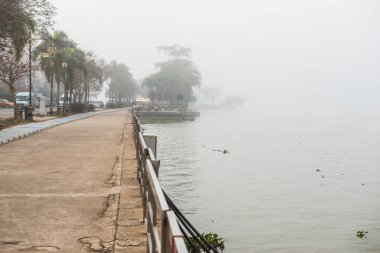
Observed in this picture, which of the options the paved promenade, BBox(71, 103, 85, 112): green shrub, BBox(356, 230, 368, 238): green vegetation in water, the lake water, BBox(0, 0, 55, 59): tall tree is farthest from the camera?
BBox(71, 103, 85, 112): green shrub

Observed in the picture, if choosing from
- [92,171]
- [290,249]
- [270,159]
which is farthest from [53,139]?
[270,159]

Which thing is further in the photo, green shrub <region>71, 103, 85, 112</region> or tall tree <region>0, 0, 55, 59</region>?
green shrub <region>71, 103, 85, 112</region>

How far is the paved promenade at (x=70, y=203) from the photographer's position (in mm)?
6438

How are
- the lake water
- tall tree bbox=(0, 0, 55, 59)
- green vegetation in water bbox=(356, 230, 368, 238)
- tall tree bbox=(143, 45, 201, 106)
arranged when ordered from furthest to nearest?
1. tall tree bbox=(143, 45, 201, 106)
2. tall tree bbox=(0, 0, 55, 59)
3. green vegetation in water bbox=(356, 230, 368, 238)
4. the lake water

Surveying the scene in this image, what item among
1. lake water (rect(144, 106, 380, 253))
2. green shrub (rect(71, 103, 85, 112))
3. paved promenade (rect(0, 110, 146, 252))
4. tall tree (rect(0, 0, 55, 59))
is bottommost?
lake water (rect(144, 106, 380, 253))

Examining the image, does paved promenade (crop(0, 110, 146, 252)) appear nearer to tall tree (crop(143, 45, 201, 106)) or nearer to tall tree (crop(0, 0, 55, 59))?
tall tree (crop(0, 0, 55, 59))

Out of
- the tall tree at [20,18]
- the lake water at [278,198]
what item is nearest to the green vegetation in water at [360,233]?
the lake water at [278,198]

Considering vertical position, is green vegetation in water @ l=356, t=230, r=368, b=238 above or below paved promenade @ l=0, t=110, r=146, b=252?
below

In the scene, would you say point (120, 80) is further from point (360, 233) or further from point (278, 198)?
point (360, 233)

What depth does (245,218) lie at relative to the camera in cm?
1688

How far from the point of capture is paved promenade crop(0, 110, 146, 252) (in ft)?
21.1

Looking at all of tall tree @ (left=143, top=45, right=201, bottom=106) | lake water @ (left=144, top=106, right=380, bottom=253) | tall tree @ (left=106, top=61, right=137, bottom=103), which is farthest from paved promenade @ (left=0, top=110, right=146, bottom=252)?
tall tree @ (left=106, top=61, right=137, bottom=103)

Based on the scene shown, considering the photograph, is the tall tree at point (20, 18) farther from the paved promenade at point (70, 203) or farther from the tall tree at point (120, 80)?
the tall tree at point (120, 80)

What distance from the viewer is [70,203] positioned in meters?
8.83
